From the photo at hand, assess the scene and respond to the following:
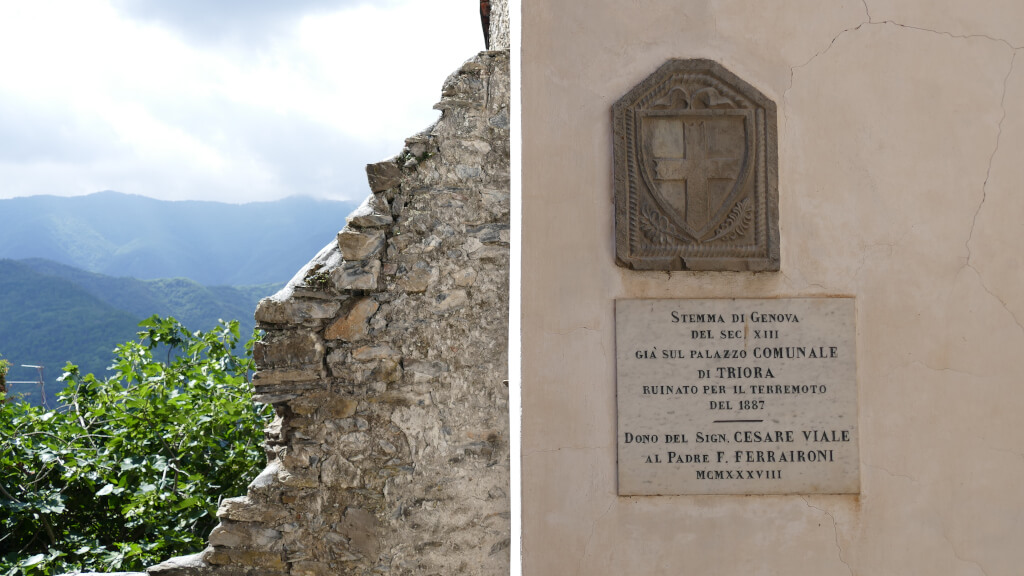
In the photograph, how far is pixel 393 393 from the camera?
155 inches

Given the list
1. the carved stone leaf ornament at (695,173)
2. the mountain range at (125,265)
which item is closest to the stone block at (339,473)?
the carved stone leaf ornament at (695,173)

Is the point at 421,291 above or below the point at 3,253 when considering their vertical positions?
below

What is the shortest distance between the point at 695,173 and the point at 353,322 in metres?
2.30

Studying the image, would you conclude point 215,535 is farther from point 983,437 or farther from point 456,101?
point 983,437

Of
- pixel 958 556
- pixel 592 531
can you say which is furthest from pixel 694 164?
pixel 958 556

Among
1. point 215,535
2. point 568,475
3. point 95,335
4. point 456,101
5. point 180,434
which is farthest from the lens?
point 95,335

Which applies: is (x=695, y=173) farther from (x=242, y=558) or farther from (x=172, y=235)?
(x=172, y=235)

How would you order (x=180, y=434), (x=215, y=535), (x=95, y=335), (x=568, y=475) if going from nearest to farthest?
(x=568, y=475) → (x=215, y=535) → (x=180, y=434) → (x=95, y=335)

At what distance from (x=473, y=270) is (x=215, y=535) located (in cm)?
180

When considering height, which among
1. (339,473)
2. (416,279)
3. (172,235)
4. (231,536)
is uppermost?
(172,235)

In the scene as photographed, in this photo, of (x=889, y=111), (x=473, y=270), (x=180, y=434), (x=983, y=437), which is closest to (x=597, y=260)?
(x=889, y=111)

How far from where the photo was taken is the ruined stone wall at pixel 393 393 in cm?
388

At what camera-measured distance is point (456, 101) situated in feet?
13.8

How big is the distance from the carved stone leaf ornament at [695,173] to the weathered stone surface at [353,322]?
2142mm
